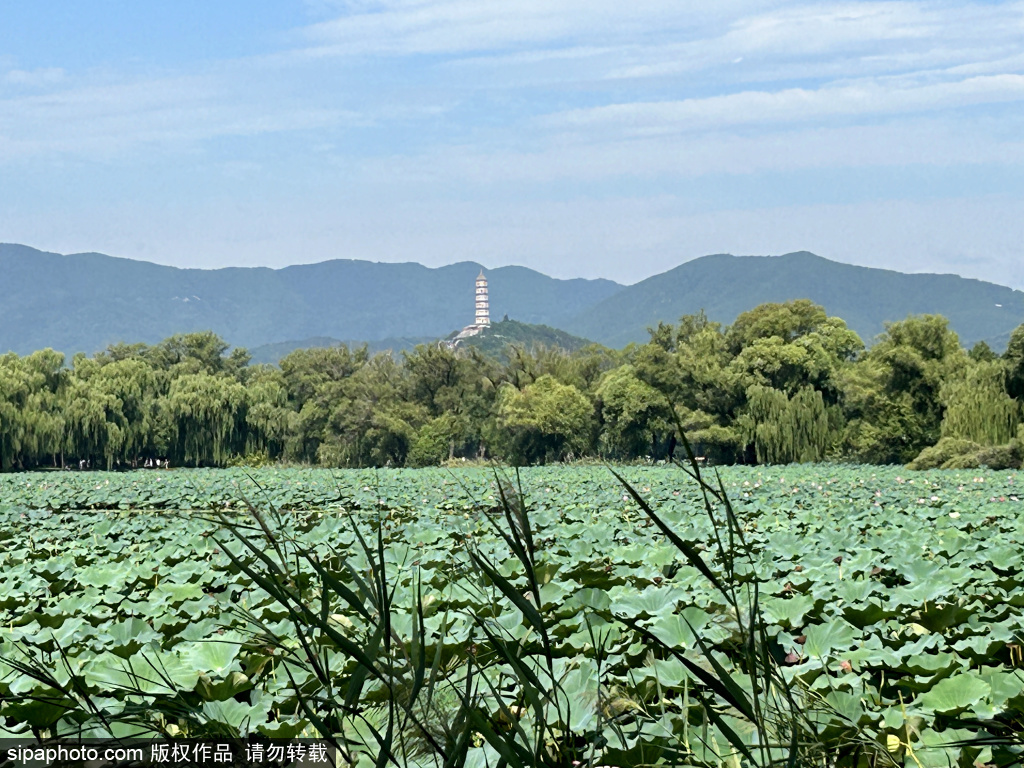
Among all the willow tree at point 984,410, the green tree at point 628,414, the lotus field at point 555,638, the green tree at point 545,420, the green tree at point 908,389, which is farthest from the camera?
the green tree at point 545,420

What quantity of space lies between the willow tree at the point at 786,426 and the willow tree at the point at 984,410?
9.00 m

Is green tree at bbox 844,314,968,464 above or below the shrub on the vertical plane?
above

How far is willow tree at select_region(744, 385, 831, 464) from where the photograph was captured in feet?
134

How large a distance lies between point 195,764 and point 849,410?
1661 inches

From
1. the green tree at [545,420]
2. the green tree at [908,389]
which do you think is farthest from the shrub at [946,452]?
the green tree at [545,420]

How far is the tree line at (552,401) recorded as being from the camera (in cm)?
3850

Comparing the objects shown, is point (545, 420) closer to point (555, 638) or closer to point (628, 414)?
point (628, 414)

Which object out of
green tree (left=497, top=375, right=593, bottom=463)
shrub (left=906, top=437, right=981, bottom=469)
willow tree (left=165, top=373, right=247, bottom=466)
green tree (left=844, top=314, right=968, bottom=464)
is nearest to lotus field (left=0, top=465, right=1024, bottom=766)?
shrub (left=906, top=437, right=981, bottom=469)

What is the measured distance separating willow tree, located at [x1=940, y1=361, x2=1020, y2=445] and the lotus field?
2249 cm

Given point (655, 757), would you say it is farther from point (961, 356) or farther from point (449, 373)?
point (449, 373)

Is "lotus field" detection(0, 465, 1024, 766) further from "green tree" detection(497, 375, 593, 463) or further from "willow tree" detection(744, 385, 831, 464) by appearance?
"green tree" detection(497, 375, 593, 463)

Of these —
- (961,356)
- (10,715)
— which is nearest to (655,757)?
(10,715)

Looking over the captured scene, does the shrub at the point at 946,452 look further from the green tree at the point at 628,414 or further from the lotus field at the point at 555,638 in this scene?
the lotus field at the point at 555,638

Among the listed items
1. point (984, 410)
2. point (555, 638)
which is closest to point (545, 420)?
point (984, 410)
